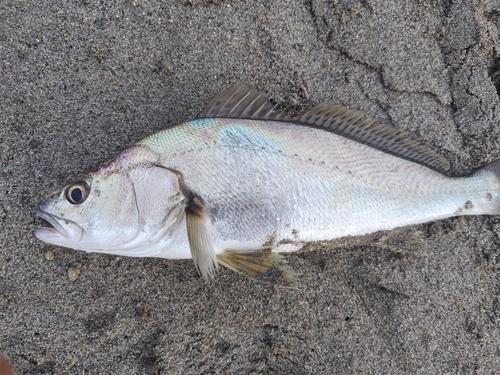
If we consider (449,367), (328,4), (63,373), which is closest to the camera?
(63,373)

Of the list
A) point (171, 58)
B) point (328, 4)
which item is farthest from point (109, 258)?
point (328, 4)

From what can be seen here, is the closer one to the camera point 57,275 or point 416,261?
point 57,275

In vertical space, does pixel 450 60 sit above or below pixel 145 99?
below

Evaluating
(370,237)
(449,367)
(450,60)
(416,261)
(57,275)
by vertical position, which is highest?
(57,275)

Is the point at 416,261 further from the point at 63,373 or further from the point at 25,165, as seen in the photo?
the point at 25,165

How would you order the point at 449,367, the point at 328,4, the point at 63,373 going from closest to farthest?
the point at 63,373, the point at 449,367, the point at 328,4

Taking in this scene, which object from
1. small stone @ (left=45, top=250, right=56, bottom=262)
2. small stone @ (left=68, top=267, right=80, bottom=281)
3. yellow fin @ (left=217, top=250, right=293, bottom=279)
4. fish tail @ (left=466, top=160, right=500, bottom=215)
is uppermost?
small stone @ (left=45, top=250, right=56, bottom=262)

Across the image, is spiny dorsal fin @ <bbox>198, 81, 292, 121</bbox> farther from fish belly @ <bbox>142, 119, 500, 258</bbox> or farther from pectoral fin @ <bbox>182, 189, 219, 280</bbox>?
pectoral fin @ <bbox>182, 189, 219, 280</bbox>

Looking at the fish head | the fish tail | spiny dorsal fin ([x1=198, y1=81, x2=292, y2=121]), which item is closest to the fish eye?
the fish head
